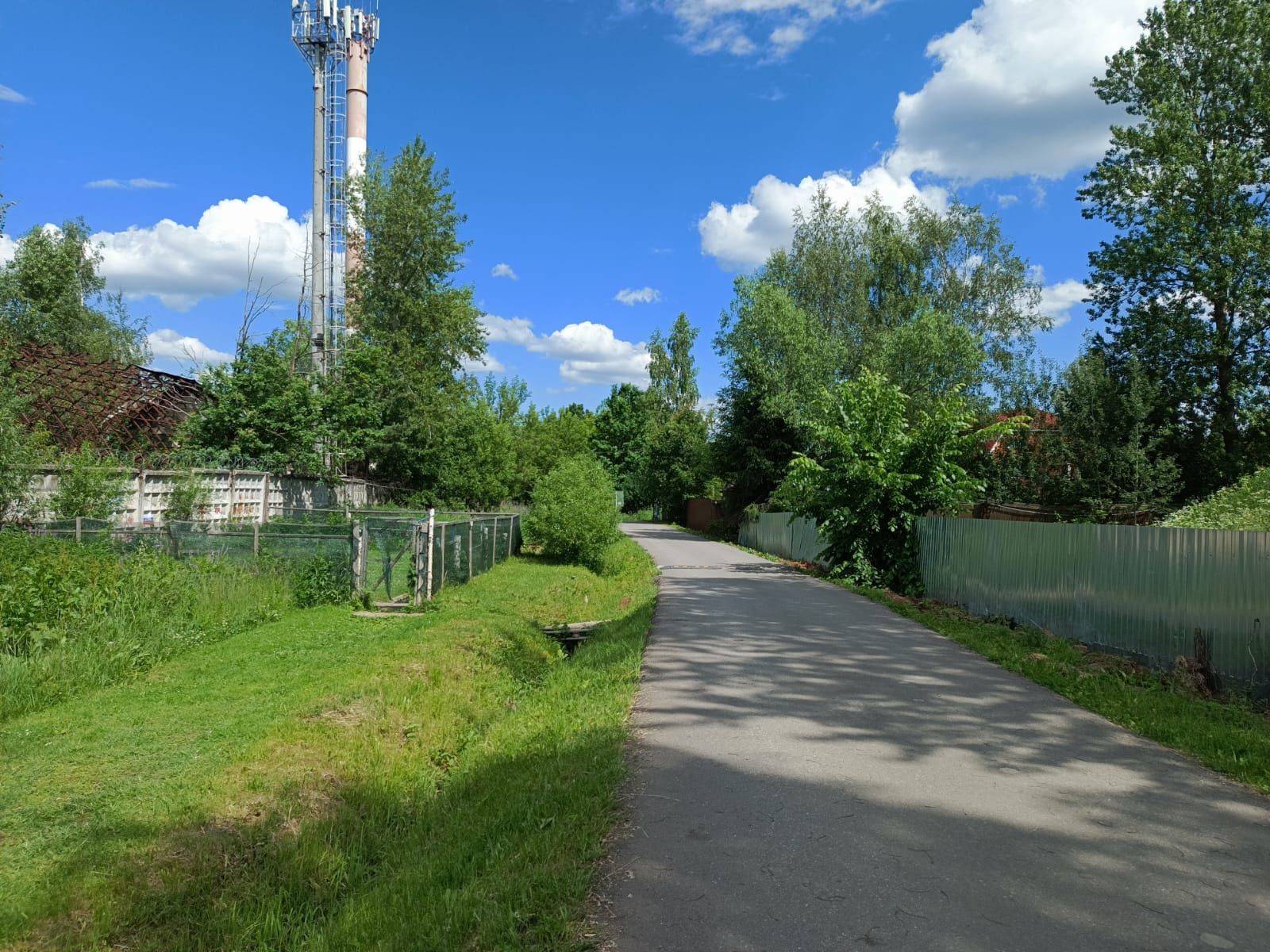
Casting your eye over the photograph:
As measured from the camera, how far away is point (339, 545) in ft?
46.6

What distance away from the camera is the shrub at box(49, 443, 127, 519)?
50.8 feet

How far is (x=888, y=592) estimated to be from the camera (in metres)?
18.3

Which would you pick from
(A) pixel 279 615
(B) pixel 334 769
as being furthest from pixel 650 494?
(B) pixel 334 769

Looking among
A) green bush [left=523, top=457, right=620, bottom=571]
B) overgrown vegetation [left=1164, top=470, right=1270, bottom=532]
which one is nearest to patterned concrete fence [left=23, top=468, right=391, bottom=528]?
green bush [left=523, top=457, right=620, bottom=571]

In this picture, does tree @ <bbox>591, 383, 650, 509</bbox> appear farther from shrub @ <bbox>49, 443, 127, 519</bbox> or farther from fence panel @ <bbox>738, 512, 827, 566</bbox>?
shrub @ <bbox>49, 443, 127, 519</bbox>

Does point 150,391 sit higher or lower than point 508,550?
higher

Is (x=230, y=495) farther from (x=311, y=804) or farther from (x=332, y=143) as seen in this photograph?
(x=332, y=143)

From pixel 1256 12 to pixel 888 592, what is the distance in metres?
22.5

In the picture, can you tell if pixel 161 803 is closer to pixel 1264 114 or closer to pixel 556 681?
pixel 556 681

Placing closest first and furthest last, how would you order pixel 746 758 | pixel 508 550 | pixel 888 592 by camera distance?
pixel 746 758
pixel 888 592
pixel 508 550

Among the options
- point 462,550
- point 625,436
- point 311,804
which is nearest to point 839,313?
point 462,550

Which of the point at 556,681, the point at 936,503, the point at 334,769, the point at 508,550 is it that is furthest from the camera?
the point at 508,550

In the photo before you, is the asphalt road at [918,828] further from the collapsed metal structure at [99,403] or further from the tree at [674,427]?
Result: the tree at [674,427]

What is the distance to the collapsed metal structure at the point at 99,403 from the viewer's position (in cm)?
2156
